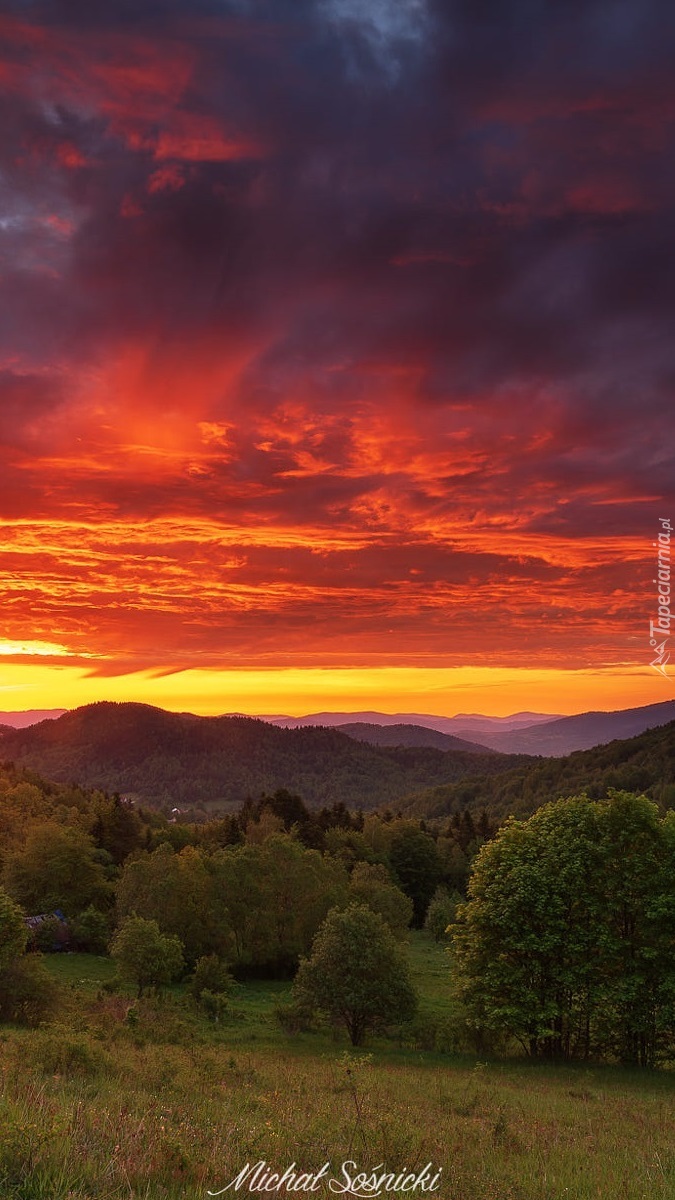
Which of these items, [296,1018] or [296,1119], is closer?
[296,1119]

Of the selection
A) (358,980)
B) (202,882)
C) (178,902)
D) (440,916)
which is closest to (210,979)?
(178,902)

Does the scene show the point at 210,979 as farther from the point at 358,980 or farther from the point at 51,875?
the point at 51,875

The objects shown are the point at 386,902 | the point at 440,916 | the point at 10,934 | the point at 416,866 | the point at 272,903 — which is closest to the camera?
the point at 10,934

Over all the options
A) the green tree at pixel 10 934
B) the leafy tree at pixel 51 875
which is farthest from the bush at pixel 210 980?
the leafy tree at pixel 51 875

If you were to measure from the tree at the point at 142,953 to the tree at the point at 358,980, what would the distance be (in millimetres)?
11769

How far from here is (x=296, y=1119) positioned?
14.2 metres

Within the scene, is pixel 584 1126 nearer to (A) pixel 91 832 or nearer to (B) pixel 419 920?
(A) pixel 91 832

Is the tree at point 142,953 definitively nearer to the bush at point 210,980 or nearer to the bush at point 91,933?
the bush at point 210,980

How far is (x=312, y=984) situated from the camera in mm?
44250

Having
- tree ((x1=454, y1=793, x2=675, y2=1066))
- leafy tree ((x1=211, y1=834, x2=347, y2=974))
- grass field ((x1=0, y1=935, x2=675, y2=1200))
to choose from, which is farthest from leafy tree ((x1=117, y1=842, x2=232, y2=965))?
tree ((x1=454, y1=793, x2=675, y2=1066))

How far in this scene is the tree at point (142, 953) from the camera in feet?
167

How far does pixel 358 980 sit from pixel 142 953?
16.6 metres

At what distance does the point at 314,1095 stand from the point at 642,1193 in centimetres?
1439

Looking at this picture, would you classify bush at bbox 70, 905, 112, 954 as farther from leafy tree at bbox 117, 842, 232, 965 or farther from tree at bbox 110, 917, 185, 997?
tree at bbox 110, 917, 185, 997
